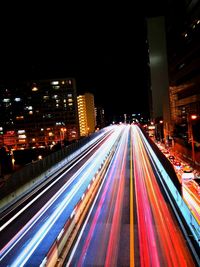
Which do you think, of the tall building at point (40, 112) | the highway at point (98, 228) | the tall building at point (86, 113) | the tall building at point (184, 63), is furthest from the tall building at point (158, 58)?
the highway at point (98, 228)

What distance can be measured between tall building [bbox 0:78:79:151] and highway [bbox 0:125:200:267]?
104894mm

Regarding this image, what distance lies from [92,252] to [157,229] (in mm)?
3898

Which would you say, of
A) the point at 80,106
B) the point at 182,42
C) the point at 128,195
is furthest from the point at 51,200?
the point at 80,106

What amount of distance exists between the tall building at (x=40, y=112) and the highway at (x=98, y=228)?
104894 mm

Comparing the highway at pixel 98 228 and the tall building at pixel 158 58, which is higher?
the tall building at pixel 158 58

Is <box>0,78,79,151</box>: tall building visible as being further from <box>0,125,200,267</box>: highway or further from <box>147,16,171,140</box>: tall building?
<box>0,125,200,267</box>: highway

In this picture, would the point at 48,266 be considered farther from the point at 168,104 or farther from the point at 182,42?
the point at 168,104

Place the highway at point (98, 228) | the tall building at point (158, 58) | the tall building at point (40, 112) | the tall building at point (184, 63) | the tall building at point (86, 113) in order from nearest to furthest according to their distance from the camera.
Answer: the highway at point (98, 228) < the tall building at point (184, 63) < the tall building at point (158, 58) < the tall building at point (40, 112) < the tall building at point (86, 113)

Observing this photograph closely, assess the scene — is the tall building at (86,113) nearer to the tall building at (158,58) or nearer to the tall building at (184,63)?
the tall building at (158,58)

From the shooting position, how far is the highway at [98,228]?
12164mm

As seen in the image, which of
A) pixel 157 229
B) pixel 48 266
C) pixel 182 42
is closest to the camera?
pixel 48 266

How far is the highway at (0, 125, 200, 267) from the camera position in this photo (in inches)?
479

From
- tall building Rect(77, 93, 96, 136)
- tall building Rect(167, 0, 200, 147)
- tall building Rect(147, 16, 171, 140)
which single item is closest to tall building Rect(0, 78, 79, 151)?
tall building Rect(77, 93, 96, 136)

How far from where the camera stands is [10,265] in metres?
12.3
